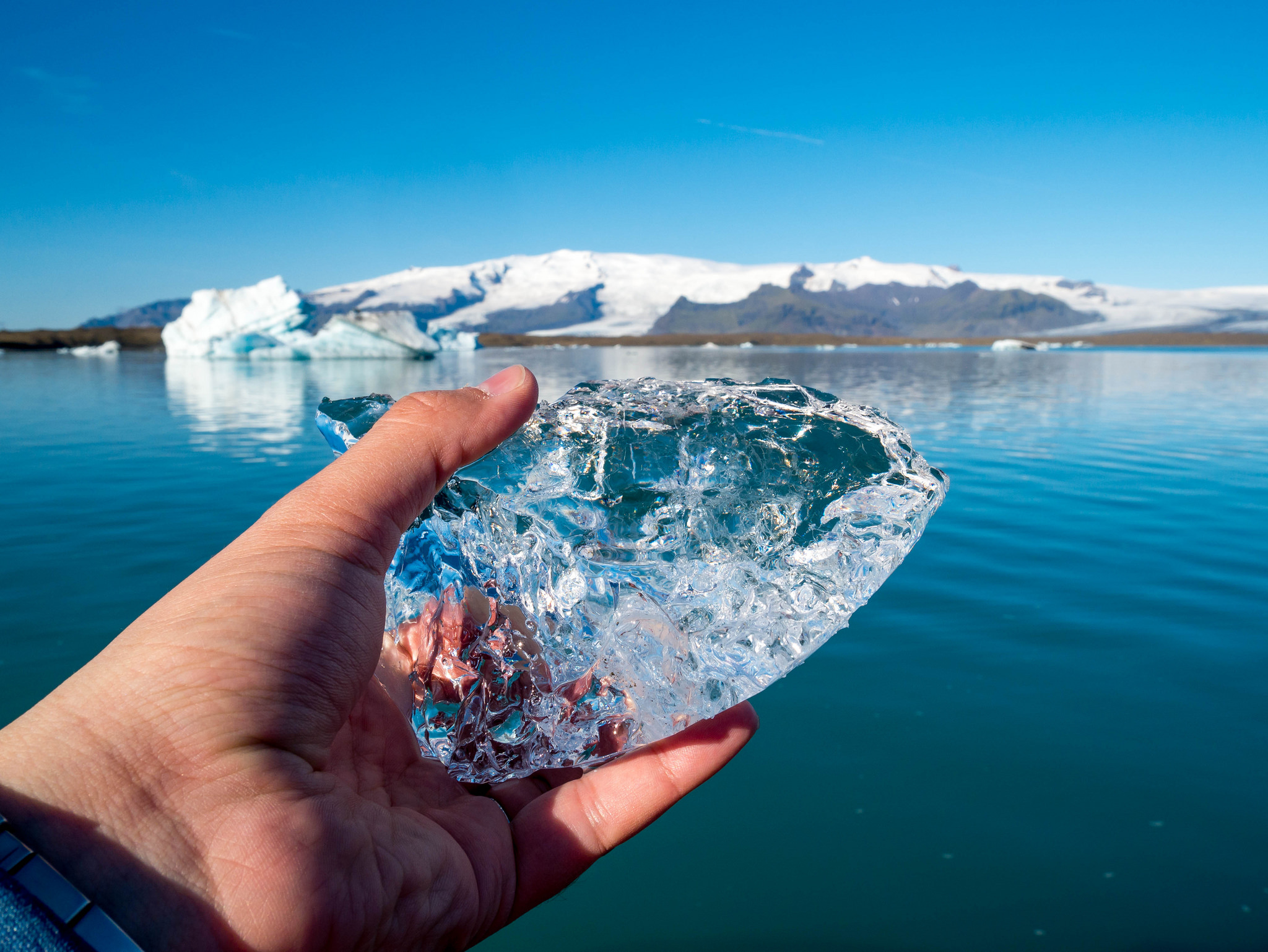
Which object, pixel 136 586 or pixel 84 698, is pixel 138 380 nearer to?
pixel 136 586

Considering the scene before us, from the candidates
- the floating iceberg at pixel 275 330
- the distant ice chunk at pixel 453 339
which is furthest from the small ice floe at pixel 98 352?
the distant ice chunk at pixel 453 339

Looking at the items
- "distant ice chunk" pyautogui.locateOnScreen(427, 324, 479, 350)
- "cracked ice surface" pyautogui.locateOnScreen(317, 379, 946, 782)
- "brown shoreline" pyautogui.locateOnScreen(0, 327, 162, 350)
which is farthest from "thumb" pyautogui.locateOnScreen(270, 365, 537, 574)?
"brown shoreline" pyautogui.locateOnScreen(0, 327, 162, 350)

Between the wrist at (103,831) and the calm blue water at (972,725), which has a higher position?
the wrist at (103,831)

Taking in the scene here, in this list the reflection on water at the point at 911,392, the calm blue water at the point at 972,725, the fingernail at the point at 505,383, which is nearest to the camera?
the fingernail at the point at 505,383

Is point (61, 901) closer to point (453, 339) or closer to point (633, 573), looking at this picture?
point (633, 573)

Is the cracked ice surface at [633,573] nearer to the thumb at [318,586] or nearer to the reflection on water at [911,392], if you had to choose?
the thumb at [318,586]

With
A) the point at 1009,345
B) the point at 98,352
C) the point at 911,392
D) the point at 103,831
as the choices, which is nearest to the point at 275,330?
the point at 98,352
